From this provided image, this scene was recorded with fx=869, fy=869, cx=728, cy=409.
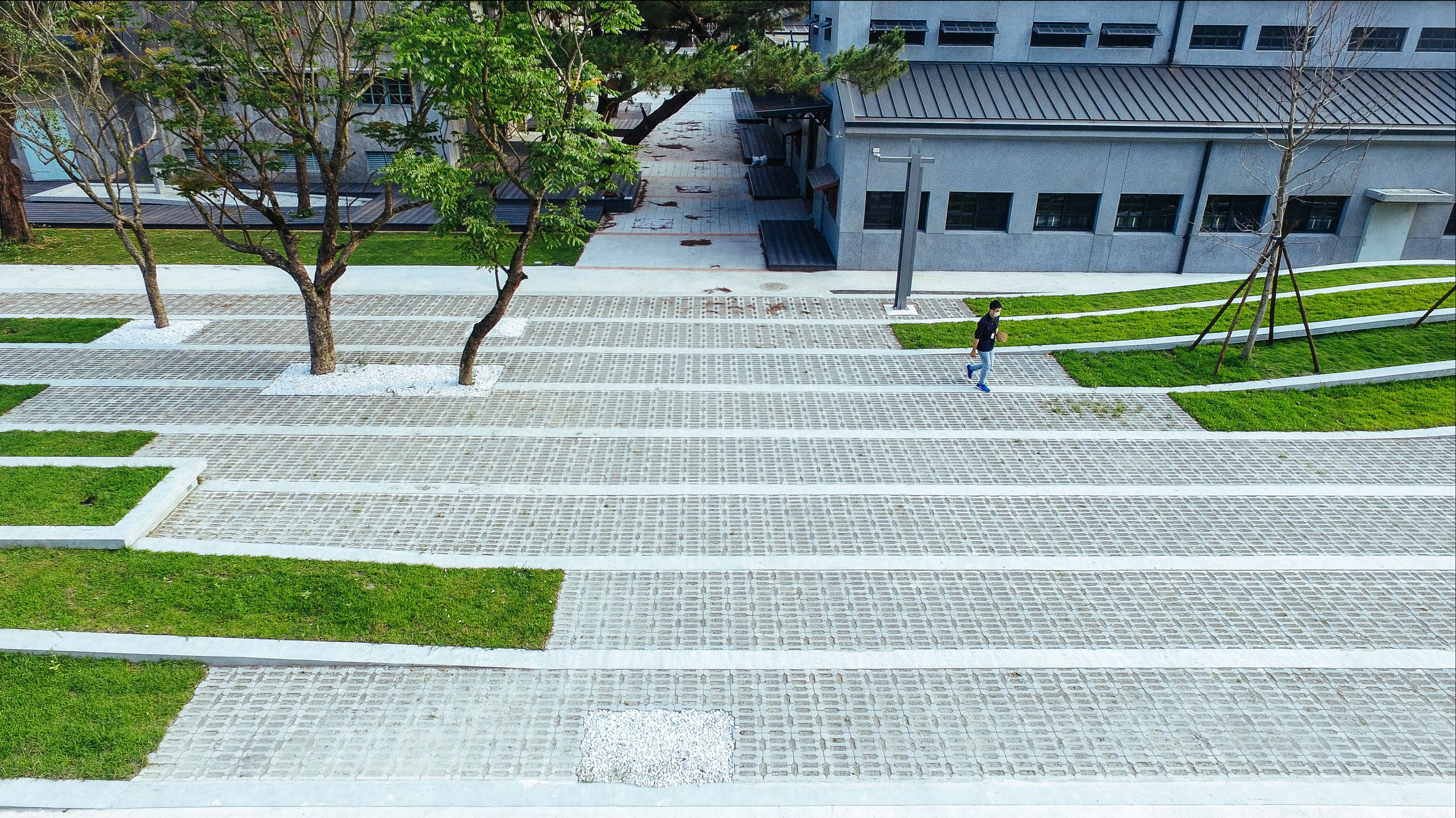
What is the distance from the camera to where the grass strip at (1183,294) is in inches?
741

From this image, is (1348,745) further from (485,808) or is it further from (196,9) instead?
(196,9)

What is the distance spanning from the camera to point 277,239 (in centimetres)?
2256

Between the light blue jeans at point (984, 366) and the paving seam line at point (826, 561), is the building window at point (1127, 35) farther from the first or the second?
the paving seam line at point (826, 561)

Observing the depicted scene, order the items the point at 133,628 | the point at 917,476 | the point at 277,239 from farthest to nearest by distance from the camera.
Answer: the point at 277,239 < the point at 917,476 < the point at 133,628

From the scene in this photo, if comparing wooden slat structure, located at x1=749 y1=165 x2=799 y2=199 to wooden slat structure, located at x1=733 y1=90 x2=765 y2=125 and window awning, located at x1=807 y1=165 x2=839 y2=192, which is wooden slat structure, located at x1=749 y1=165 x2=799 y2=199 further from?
window awning, located at x1=807 y1=165 x2=839 y2=192

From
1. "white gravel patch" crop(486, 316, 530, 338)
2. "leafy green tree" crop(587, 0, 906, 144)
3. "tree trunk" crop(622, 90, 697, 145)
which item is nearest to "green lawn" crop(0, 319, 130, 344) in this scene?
"white gravel patch" crop(486, 316, 530, 338)

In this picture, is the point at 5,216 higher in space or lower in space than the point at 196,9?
lower

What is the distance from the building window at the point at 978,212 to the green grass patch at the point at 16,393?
18.5m

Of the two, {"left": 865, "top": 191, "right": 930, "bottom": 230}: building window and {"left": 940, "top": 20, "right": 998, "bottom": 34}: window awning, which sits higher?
{"left": 940, "top": 20, "right": 998, "bottom": 34}: window awning

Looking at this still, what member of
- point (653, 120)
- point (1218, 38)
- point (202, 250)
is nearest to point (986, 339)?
point (1218, 38)

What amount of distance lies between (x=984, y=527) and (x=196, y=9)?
563 inches

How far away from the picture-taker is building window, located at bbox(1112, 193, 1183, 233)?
69.5 ft

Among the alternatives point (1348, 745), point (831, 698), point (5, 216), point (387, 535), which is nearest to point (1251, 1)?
point (1348, 745)

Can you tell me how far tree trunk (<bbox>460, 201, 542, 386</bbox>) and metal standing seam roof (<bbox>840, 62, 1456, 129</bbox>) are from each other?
9.61 m
